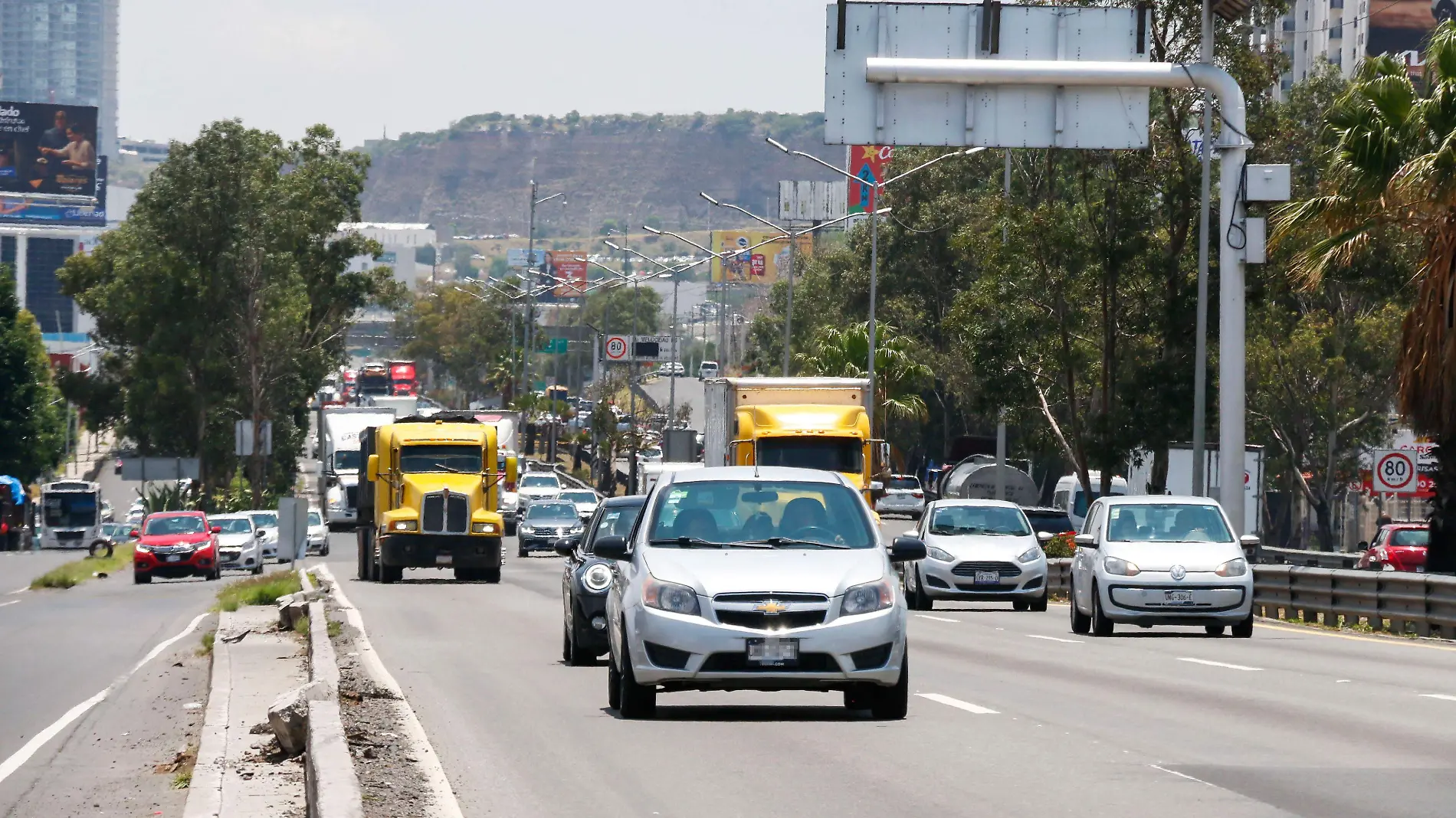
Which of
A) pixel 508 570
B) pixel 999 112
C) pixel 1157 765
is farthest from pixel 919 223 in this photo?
pixel 1157 765

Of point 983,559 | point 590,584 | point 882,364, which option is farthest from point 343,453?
point 590,584

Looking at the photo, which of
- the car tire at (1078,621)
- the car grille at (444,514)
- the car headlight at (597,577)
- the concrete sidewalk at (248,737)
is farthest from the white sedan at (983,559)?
the car headlight at (597,577)

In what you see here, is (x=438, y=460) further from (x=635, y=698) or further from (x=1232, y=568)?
(x=635, y=698)

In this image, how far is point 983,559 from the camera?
1266 inches

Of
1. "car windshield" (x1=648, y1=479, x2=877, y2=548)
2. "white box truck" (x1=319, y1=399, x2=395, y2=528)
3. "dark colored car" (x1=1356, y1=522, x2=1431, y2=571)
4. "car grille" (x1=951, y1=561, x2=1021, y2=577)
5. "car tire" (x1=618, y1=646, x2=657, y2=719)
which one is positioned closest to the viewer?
"car tire" (x1=618, y1=646, x2=657, y2=719)

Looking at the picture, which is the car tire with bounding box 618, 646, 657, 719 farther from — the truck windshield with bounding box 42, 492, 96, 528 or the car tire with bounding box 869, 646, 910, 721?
the truck windshield with bounding box 42, 492, 96, 528

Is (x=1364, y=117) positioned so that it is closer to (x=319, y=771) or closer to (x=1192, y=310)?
(x=1192, y=310)

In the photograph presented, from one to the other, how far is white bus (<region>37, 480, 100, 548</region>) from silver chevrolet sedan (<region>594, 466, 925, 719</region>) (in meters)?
73.0

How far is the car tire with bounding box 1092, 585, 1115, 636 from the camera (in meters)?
25.2

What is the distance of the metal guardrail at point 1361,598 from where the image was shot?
26172mm

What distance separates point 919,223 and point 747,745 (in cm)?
6742

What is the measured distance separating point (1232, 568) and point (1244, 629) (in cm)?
120

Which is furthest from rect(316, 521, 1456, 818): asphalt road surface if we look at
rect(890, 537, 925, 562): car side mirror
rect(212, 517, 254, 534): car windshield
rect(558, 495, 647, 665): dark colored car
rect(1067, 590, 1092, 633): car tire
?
rect(212, 517, 254, 534): car windshield

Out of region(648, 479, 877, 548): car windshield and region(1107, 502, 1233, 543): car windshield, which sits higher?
region(648, 479, 877, 548): car windshield
